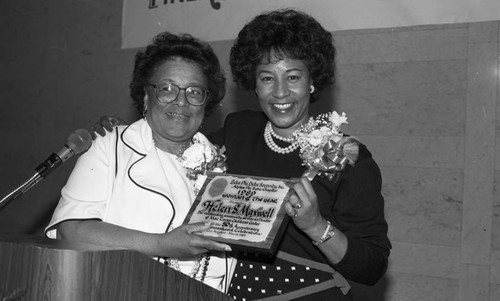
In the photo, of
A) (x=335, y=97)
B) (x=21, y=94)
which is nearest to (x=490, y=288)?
(x=335, y=97)

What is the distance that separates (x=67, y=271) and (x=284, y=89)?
108 centimetres

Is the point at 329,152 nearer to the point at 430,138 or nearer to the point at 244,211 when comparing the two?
the point at 244,211

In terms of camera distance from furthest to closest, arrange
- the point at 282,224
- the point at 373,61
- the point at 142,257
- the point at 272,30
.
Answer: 1. the point at 373,61
2. the point at 272,30
3. the point at 282,224
4. the point at 142,257

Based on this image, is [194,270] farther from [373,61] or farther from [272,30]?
[373,61]

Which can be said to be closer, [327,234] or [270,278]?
[327,234]

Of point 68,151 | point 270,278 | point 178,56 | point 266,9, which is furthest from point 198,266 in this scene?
point 266,9

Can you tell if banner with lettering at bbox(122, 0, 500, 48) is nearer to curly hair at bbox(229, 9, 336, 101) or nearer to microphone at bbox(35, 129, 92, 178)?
curly hair at bbox(229, 9, 336, 101)

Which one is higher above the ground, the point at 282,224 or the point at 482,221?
the point at 282,224

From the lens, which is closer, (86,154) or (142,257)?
(142,257)

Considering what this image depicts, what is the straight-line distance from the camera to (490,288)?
3547 mm

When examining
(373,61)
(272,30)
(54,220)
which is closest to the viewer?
(54,220)

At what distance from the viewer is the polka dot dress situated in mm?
2148

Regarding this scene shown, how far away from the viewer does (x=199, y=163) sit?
221cm

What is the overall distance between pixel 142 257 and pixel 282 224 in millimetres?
488
